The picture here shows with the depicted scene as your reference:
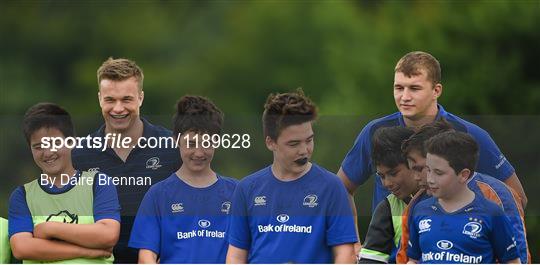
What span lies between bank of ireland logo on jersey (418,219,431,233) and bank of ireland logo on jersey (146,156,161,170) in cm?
124

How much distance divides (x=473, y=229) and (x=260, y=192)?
0.98 meters

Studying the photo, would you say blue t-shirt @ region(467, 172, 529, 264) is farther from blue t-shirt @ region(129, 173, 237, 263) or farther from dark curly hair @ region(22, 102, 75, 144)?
dark curly hair @ region(22, 102, 75, 144)

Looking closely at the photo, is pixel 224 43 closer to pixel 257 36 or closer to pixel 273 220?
pixel 257 36

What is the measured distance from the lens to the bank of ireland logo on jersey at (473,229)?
5719mm

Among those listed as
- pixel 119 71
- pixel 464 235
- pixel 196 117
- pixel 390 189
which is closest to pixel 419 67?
pixel 390 189

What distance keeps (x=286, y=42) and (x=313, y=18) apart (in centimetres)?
58

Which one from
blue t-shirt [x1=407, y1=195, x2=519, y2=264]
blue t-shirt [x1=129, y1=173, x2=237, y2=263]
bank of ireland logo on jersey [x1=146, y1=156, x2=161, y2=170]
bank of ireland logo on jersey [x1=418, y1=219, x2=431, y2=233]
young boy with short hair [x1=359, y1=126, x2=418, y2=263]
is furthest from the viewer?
bank of ireland logo on jersey [x1=146, y1=156, x2=161, y2=170]

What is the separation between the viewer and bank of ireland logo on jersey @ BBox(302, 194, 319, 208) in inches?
234

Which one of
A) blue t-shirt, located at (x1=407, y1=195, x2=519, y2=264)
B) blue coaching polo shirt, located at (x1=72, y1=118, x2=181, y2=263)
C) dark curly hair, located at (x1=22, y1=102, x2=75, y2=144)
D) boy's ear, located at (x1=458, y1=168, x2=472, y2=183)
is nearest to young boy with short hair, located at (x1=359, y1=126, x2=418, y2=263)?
blue t-shirt, located at (x1=407, y1=195, x2=519, y2=264)

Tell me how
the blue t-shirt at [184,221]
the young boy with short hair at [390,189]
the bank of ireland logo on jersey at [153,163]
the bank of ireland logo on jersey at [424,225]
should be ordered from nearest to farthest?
1. the bank of ireland logo on jersey at [424,225]
2. the young boy with short hair at [390,189]
3. the blue t-shirt at [184,221]
4. the bank of ireland logo on jersey at [153,163]

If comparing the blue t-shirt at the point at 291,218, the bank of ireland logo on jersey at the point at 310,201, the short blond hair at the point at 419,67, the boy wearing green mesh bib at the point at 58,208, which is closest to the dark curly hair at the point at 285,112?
the blue t-shirt at the point at 291,218

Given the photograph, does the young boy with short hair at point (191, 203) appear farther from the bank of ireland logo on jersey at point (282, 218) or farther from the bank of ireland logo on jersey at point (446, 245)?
the bank of ireland logo on jersey at point (446, 245)

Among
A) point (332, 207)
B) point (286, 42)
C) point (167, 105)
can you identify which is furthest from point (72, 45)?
point (332, 207)

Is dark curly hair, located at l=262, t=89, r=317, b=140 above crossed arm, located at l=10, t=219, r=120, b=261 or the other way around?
above
